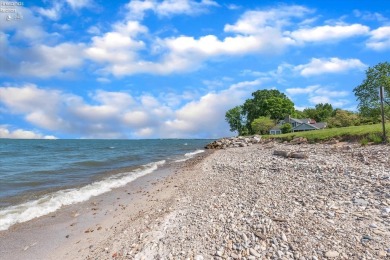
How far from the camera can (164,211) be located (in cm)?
1083

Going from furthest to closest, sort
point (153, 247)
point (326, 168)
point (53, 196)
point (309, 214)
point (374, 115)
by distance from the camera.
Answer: point (374, 115)
point (53, 196)
point (326, 168)
point (309, 214)
point (153, 247)

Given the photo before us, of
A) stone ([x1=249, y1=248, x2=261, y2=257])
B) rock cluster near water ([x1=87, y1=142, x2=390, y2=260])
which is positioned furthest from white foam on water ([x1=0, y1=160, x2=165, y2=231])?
stone ([x1=249, y1=248, x2=261, y2=257])

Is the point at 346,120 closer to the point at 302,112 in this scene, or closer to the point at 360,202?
the point at 302,112

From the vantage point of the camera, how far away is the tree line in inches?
1745

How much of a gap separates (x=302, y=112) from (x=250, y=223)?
402ft

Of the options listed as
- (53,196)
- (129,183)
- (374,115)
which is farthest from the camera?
(374,115)

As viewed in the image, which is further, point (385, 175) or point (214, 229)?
point (385, 175)

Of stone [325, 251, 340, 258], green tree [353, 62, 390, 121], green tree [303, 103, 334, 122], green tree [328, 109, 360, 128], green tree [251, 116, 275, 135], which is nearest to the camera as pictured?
stone [325, 251, 340, 258]

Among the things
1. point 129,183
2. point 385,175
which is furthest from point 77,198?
point 385,175

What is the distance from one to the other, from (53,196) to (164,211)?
7.93m

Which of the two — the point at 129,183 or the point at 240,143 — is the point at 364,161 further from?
the point at 240,143

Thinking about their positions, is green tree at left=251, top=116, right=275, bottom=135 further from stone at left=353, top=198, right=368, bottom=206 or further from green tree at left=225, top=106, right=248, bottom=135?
stone at left=353, top=198, right=368, bottom=206

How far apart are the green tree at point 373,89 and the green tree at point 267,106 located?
54682mm

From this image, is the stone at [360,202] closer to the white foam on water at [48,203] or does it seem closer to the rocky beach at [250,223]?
the rocky beach at [250,223]
